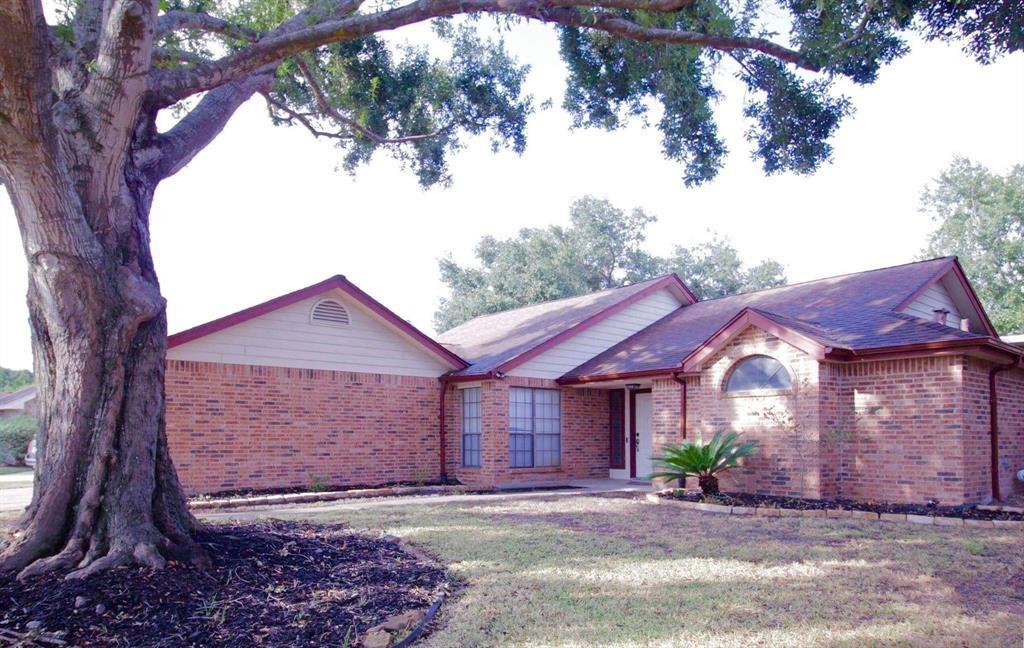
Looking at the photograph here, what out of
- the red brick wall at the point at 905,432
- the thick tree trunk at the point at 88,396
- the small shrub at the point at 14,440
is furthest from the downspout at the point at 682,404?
the small shrub at the point at 14,440

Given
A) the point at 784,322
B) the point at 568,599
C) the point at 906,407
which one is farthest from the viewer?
the point at 784,322

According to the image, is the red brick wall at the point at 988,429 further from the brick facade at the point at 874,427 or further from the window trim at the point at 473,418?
the window trim at the point at 473,418

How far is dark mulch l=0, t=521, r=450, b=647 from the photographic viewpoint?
461 centimetres

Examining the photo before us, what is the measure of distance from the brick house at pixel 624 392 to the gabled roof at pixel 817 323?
64 millimetres

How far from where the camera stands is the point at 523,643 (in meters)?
Answer: 4.66

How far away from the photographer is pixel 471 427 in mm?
16047

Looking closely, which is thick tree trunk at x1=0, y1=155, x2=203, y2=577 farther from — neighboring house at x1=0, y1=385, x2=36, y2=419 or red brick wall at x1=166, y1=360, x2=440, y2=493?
neighboring house at x1=0, y1=385, x2=36, y2=419

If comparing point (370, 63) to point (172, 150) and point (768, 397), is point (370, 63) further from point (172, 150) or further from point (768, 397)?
point (768, 397)

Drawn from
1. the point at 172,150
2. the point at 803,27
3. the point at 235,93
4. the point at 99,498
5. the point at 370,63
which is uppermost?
the point at 370,63

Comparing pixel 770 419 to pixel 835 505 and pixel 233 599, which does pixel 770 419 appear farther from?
pixel 233 599

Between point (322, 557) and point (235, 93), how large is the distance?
17.8 feet

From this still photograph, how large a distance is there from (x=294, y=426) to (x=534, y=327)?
7.13 m

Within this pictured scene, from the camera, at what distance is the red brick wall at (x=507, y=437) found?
15414 mm

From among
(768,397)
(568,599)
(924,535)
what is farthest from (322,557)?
(768,397)
